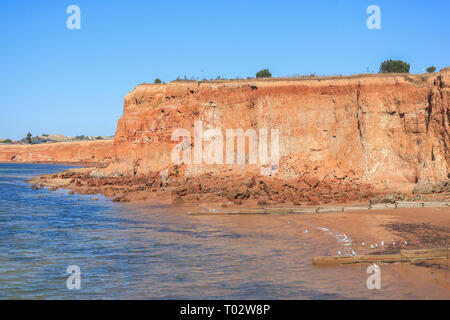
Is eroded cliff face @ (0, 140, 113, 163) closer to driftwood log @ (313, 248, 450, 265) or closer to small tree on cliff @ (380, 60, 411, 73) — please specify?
small tree on cliff @ (380, 60, 411, 73)

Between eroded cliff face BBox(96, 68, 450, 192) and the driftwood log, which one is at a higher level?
eroded cliff face BBox(96, 68, 450, 192)

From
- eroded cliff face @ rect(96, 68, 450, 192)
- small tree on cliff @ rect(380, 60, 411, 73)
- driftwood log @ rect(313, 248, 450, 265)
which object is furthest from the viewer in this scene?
small tree on cliff @ rect(380, 60, 411, 73)

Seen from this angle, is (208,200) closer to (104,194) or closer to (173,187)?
(173,187)

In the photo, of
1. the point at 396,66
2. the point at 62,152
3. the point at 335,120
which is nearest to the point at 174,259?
the point at 335,120

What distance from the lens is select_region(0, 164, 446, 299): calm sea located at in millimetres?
9578

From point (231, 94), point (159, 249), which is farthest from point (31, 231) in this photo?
point (231, 94)

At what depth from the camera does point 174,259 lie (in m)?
12.3

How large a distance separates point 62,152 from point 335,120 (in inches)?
2701

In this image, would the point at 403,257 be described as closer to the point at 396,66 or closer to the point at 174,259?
the point at 174,259

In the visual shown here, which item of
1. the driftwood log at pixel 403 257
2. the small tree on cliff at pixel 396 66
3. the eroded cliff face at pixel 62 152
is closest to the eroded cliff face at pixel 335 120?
the small tree on cliff at pixel 396 66

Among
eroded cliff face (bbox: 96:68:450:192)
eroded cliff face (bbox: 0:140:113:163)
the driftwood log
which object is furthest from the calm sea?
eroded cliff face (bbox: 0:140:113:163)

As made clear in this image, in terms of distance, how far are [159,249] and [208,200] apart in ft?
36.1

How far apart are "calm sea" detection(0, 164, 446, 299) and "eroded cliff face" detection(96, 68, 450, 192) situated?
974 cm

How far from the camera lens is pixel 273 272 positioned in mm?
10922
